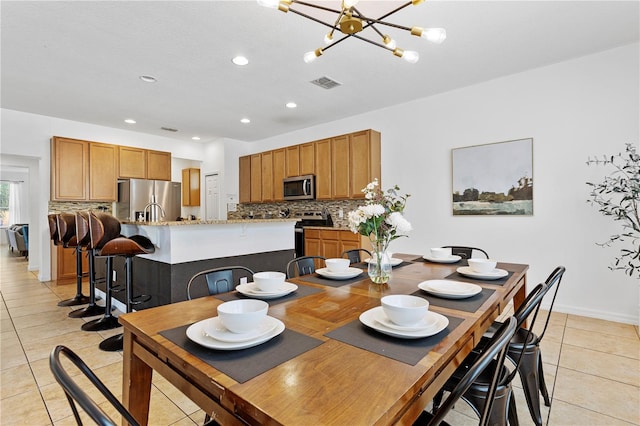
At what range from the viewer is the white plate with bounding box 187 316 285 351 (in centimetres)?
93

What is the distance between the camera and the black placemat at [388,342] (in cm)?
93

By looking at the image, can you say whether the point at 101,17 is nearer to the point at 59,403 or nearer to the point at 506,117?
the point at 59,403

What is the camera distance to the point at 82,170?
5.38 m

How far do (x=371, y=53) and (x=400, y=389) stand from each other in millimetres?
3180

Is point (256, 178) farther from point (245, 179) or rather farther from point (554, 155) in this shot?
point (554, 155)

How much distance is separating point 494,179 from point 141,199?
581cm

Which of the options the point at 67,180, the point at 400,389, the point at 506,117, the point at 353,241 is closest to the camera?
the point at 400,389

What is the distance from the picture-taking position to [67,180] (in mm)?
5230

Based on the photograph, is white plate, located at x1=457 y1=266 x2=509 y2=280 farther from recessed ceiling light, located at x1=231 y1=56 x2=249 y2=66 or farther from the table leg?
recessed ceiling light, located at x1=231 y1=56 x2=249 y2=66

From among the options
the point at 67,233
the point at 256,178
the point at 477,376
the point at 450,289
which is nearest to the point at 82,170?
the point at 67,233

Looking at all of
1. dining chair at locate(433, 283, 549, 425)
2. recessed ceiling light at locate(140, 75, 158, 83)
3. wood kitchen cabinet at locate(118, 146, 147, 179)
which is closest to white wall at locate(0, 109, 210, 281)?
wood kitchen cabinet at locate(118, 146, 147, 179)

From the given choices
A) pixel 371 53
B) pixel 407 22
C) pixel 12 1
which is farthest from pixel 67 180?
pixel 407 22

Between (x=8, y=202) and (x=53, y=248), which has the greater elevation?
(x=8, y=202)

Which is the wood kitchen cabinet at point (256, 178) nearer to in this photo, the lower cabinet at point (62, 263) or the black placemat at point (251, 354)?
the lower cabinet at point (62, 263)
